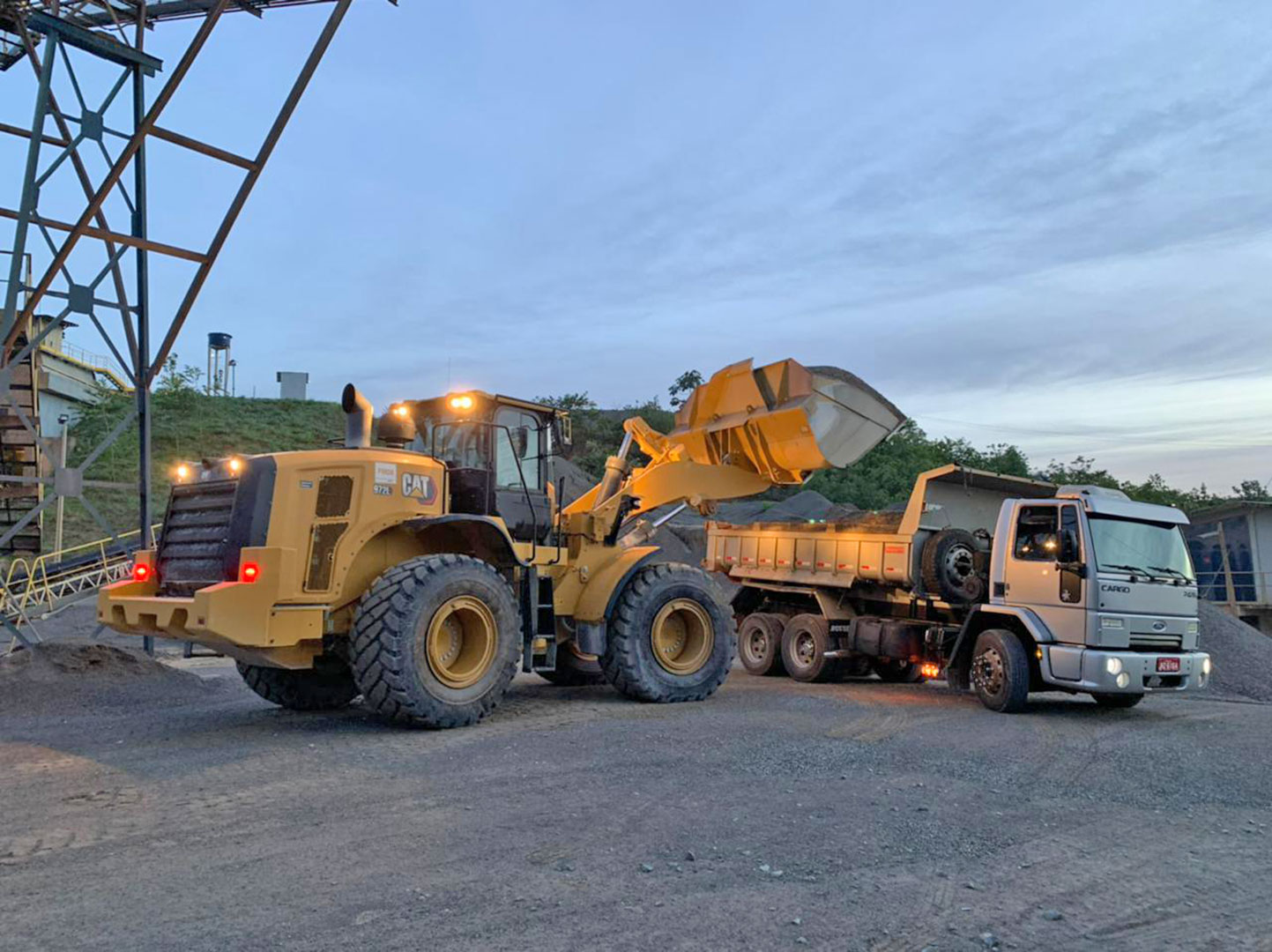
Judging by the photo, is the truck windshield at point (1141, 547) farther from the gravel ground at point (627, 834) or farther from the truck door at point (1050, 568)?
the gravel ground at point (627, 834)

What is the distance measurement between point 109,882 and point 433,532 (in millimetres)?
4617

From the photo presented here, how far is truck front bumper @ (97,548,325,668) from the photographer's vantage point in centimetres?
709

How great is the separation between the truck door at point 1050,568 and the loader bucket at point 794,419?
1774mm

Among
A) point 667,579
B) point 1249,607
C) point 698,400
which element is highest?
point 698,400

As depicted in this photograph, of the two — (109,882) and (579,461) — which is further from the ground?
(579,461)

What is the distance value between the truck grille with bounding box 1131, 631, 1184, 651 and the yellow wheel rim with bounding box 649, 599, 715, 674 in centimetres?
414

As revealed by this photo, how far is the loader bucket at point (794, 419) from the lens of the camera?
10391 millimetres

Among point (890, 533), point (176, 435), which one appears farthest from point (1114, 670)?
point (176, 435)

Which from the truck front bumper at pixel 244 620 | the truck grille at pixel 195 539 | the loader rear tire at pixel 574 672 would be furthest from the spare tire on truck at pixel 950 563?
the truck grille at pixel 195 539

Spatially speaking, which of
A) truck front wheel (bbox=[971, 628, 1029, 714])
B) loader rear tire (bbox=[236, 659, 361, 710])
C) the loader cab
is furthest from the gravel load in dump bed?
loader rear tire (bbox=[236, 659, 361, 710])

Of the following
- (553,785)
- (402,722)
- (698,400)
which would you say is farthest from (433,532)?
(698,400)

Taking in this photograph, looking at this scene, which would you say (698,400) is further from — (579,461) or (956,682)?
(579,461)

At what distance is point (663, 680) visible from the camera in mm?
9859

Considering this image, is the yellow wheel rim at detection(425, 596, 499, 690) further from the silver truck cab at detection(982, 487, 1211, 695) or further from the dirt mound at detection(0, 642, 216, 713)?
the silver truck cab at detection(982, 487, 1211, 695)
